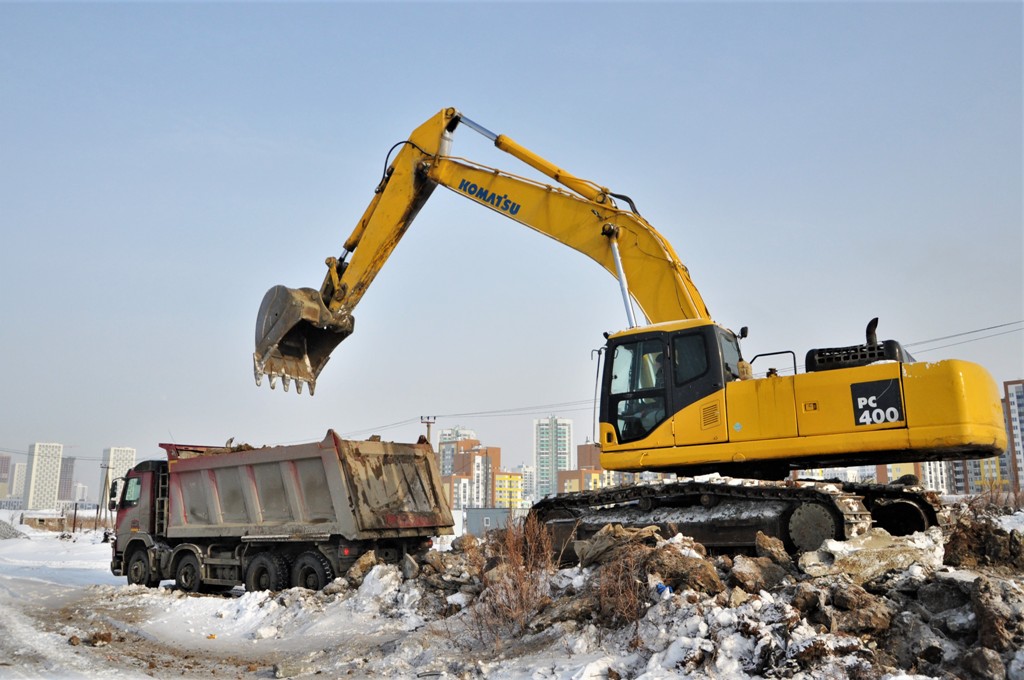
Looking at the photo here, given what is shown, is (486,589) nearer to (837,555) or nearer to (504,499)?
(837,555)

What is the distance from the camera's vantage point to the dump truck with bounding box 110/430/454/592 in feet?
41.2

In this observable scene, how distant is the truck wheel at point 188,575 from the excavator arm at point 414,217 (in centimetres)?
446

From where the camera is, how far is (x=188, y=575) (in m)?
14.9

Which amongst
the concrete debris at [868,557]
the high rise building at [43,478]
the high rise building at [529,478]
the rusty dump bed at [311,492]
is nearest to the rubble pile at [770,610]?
the concrete debris at [868,557]

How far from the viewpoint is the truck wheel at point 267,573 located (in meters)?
13.0

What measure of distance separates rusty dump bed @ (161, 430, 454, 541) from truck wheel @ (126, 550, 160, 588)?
3.69ft

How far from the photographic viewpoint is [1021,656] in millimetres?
5961

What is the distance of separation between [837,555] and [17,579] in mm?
17128

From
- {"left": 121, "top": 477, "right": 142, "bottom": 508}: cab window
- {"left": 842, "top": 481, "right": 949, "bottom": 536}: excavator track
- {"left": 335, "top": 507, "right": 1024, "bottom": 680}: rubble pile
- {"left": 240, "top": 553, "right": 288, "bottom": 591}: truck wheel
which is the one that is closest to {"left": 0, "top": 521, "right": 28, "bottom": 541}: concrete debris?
{"left": 121, "top": 477, "right": 142, "bottom": 508}: cab window

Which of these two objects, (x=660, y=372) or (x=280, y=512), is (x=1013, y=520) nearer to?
(x=660, y=372)

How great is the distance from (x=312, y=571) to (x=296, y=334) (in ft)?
12.0

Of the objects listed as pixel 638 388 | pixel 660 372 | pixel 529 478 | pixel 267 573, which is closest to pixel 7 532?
pixel 267 573

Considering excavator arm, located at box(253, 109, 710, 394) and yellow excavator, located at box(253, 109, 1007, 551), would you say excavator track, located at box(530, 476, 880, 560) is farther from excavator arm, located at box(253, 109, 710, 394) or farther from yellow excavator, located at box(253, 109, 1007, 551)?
excavator arm, located at box(253, 109, 710, 394)

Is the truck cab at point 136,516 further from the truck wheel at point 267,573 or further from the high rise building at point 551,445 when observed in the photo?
the high rise building at point 551,445
